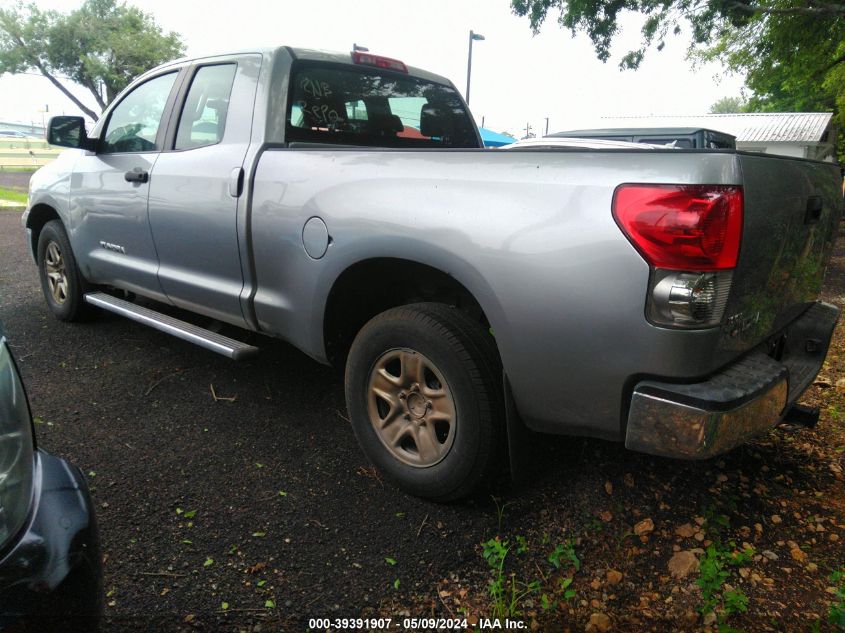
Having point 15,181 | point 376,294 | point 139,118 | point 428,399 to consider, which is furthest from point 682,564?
point 15,181

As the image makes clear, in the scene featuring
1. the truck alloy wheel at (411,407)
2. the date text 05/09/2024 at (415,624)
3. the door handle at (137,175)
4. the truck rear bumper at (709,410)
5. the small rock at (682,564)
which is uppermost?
the door handle at (137,175)

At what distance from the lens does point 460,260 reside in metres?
2.18

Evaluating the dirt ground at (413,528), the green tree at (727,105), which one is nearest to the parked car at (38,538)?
the dirt ground at (413,528)

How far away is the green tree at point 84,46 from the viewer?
3247 centimetres

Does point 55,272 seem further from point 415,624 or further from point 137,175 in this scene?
point 415,624

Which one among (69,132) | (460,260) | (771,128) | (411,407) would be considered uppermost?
(771,128)

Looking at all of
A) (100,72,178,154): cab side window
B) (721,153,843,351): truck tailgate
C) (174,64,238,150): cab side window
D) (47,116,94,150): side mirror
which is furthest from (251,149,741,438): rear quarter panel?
(47,116,94,150): side mirror

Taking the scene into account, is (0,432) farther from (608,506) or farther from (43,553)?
(608,506)

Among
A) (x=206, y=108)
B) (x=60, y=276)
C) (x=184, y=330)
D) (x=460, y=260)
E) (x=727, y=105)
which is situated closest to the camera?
(x=460, y=260)

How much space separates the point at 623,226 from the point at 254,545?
1.70 metres

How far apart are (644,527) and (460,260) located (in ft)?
4.11

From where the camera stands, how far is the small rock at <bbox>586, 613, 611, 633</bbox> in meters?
1.92

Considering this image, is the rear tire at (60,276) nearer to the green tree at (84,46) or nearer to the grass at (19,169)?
the grass at (19,169)

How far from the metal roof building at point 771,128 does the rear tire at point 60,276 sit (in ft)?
92.4
